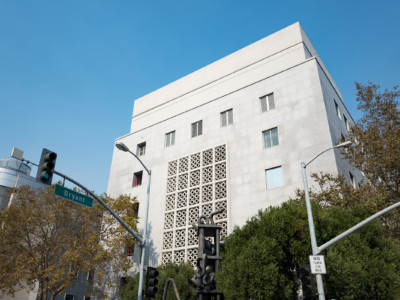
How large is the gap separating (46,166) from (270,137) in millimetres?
21158

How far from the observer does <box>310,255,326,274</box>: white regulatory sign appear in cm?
1270

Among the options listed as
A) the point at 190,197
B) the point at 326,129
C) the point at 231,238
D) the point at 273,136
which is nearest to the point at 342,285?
the point at 231,238

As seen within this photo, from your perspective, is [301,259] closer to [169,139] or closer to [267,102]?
[267,102]

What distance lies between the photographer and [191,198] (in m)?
30.7

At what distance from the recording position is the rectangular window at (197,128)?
111ft

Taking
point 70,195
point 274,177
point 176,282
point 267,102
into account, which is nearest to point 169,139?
point 267,102

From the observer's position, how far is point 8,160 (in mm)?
54688

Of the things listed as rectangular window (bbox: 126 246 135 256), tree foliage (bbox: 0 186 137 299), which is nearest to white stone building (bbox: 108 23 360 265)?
rectangular window (bbox: 126 246 135 256)

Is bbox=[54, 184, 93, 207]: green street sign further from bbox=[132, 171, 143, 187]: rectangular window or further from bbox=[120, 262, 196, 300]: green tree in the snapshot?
bbox=[132, 171, 143, 187]: rectangular window

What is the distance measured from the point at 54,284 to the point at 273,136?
69.5ft

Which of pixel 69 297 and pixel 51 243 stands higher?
pixel 51 243

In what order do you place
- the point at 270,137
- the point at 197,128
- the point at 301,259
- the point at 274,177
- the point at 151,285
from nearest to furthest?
the point at 151,285 → the point at 301,259 → the point at 274,177 → the point at 270,137 → the point at 197,128

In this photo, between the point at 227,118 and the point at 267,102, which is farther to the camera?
the point at 227,118

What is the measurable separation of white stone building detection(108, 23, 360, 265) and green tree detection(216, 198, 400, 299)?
7649 millimetres
